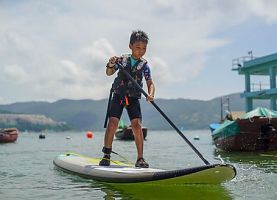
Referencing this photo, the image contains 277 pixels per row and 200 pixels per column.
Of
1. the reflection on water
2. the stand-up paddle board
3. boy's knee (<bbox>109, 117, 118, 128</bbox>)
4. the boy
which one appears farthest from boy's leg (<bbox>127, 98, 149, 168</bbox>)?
the reflection on water

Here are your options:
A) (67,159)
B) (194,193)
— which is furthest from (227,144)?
(194,193)

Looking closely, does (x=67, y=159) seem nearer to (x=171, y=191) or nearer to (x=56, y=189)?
(x=56, y=189)

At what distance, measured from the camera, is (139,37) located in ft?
25.0

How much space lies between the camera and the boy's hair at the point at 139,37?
7.64 m

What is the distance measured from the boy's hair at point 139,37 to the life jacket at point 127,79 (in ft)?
1.37

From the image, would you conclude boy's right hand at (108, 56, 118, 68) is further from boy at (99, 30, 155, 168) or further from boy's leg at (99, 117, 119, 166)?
boy's leg at (99, 117, 119, 166)

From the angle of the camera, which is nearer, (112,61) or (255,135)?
(112,61)

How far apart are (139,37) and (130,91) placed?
103 centimetres

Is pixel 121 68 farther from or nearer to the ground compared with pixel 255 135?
farther from the ground

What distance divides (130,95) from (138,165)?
4.34 ft

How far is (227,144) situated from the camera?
1891 cm

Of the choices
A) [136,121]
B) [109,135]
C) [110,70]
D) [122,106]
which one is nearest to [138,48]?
[110,70]

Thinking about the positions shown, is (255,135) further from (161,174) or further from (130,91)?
(161,174)

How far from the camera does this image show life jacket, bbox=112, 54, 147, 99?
7.86 metres
